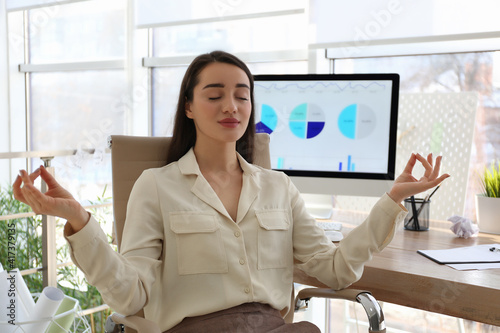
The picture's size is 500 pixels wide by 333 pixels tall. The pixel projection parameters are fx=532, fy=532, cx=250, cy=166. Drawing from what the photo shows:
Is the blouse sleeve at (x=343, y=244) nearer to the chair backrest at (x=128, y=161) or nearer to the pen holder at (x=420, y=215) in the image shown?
the chair backrest at (x=128, y=161)

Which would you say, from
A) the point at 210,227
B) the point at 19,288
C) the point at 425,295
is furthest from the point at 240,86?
the point at 19,288

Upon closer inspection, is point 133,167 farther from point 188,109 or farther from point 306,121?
point 306,121

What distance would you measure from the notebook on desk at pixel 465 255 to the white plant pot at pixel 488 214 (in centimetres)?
27

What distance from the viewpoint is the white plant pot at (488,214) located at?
1.91 m

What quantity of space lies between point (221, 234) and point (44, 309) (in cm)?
63

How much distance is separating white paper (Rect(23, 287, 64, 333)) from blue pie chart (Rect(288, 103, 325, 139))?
1046 millimetres

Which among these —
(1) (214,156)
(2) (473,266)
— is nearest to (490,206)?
(2) (473,266)

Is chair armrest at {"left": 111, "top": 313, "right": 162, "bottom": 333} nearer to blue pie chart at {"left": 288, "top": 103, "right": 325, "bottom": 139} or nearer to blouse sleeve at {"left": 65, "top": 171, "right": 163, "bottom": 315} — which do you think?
blouse sleeve at {"left": 65, "top": 171, "right": 163, "bottom": 315}

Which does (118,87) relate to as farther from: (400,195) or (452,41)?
(400,195)

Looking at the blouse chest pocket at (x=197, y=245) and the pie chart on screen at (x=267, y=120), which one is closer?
the blouse chest pocket at (x=197, y=245)

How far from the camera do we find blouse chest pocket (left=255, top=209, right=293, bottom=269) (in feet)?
4.54

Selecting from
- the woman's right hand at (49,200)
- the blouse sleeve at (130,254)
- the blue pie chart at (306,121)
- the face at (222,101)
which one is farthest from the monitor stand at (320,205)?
the woman's right hand at (49,200)

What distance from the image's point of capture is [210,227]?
1.34 metres

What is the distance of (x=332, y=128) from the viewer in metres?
2.04
